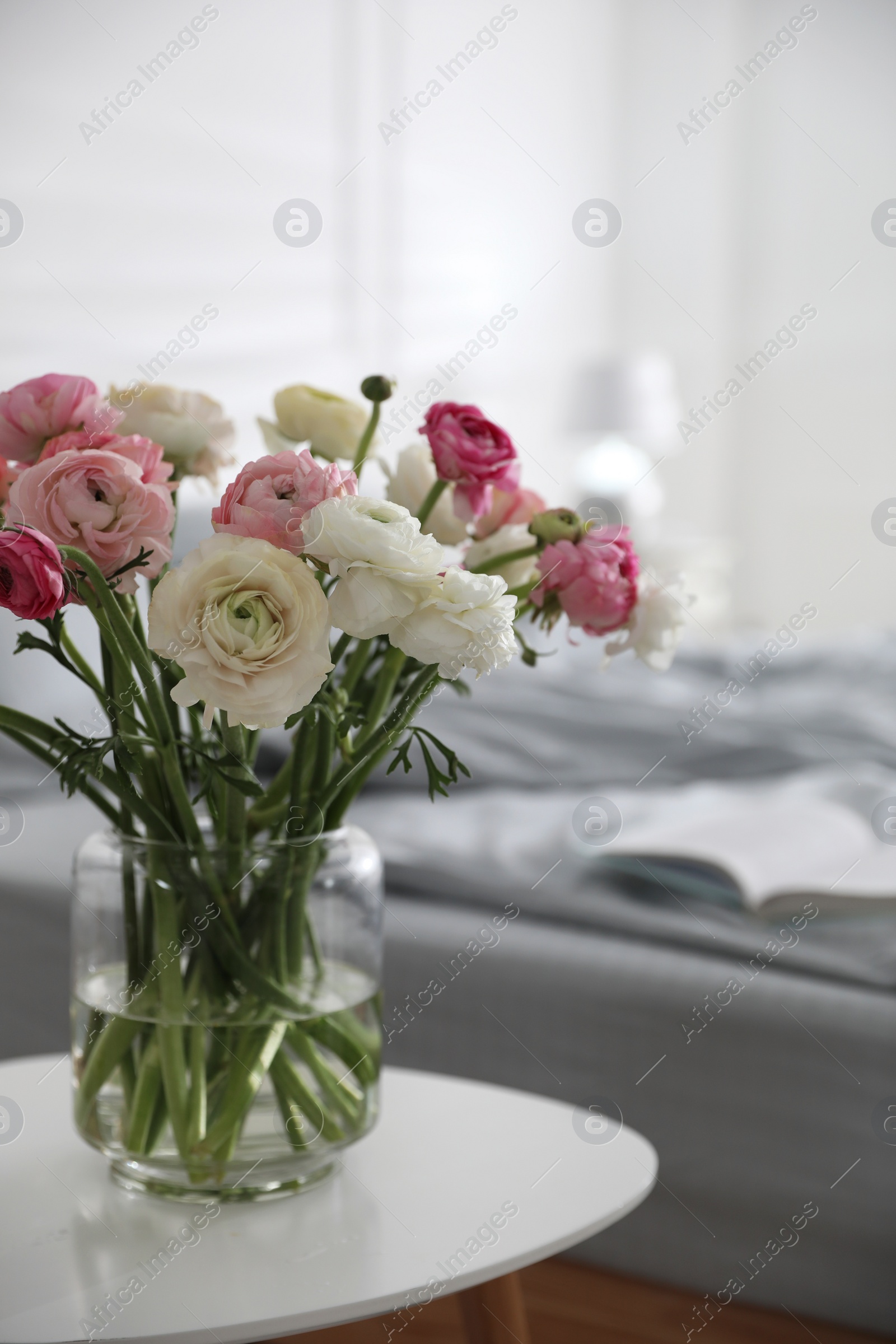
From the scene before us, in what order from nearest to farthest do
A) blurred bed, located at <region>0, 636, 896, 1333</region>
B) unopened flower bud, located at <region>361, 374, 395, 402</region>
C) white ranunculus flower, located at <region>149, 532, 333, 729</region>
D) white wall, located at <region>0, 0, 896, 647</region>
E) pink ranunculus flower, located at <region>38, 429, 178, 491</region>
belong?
white ranunculus flower, located at <region>149, 532, 333, 729</region>
pink ranunculus flower, located at <region>38, 429, 178, 491</region>
unopened flower bud, located at <region>361, 374, 395, 402</region>
blurred bed, located at <region>0, 636, 896, 1333</region>
white wall, located at <region>0, 0, 896, 647</region>

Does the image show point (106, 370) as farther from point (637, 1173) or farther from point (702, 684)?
point (637, 1173)

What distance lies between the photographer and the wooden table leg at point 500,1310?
79 cm

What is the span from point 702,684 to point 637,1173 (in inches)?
55.9

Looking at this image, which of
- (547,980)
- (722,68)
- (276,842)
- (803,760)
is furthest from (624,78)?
(276,842)

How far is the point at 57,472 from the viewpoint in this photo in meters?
0.60

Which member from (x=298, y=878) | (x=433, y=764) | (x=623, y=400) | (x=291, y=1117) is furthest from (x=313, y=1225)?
(x=623, y=400)

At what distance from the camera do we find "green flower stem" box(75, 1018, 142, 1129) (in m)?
0.71

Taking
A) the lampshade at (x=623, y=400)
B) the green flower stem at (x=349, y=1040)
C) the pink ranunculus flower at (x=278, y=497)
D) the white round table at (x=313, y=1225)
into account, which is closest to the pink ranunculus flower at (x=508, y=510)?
the pink ranunculus flower at (x=278, y=497)

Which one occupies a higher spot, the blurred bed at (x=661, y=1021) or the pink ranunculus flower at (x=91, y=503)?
the pink ranunculus flower at (x=91, y=503)

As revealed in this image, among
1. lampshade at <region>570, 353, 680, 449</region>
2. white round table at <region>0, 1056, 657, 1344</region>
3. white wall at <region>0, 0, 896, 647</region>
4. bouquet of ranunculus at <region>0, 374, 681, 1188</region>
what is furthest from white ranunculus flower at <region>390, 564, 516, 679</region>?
lampshade at <region>570, 353, 680, 449</region>

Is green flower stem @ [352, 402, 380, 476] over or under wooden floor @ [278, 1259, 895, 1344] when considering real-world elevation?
over

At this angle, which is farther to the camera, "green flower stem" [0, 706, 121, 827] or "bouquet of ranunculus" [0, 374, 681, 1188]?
"green flower stem" [0, 706, 121, 827]

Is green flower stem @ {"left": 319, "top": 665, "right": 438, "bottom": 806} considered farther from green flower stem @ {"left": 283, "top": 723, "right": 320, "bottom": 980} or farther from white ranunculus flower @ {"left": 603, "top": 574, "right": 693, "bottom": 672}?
white ranunculus flower @ {"left": 603, "top": 574, "right": 693, "bottom": 672}

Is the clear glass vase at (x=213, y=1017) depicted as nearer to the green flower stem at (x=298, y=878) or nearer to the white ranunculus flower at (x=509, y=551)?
the green flower stem at (x=298, y=878)
